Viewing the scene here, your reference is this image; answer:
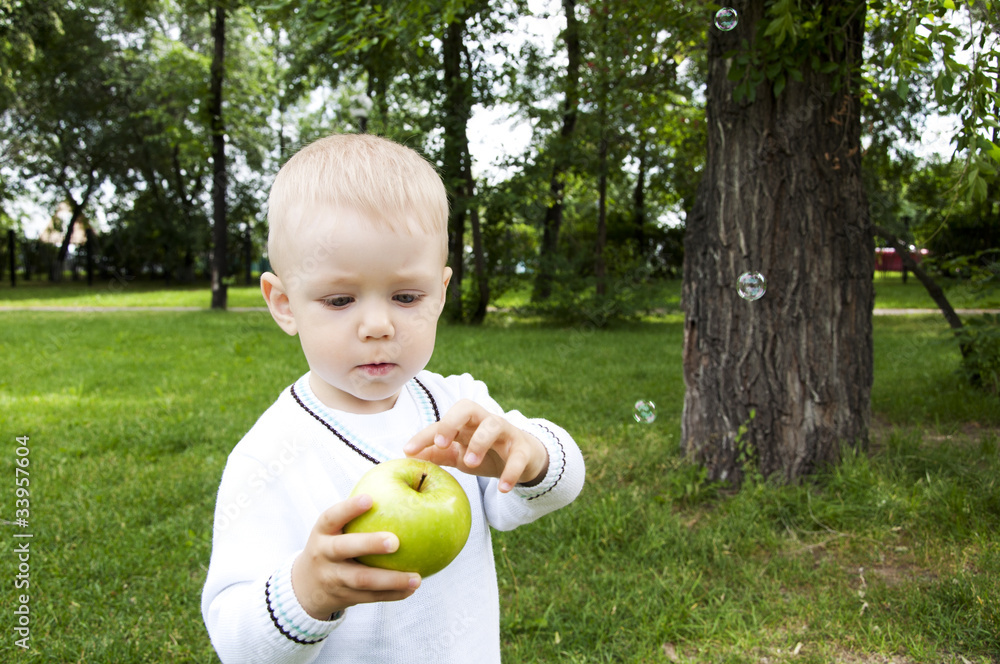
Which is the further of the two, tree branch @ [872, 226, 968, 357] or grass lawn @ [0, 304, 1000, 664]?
tree branch @ [872, 226, 968, 357]

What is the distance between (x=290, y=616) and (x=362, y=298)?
21.4 inches

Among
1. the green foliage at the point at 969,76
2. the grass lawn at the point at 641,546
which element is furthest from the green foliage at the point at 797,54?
the grass lawn at the point at 641,546

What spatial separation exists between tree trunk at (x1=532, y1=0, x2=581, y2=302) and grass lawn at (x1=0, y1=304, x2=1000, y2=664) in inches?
278

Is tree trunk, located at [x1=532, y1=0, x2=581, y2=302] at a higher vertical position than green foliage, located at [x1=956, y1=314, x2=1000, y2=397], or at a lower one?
higher

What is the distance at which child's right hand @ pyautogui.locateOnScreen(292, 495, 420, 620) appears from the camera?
0.99 meters

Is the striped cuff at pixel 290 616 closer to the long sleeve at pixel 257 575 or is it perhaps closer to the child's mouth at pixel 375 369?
the long sleeve at pixel 257 575

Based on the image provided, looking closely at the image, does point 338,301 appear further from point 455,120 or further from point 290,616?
point 455,120

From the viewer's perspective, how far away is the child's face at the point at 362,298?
3.95 feet

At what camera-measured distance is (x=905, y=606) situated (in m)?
2.76

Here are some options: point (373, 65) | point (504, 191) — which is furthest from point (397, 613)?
point (373, 65)

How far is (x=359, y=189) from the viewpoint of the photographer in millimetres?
1230

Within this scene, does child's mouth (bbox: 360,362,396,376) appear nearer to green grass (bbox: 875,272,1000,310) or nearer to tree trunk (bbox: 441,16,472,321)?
green grass (bbox: 875,272,1000,310)

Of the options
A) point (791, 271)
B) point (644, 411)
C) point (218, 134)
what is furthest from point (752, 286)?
point (218, 134)

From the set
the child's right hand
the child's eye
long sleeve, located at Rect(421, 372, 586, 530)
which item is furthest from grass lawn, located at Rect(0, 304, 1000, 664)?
the child's eye
